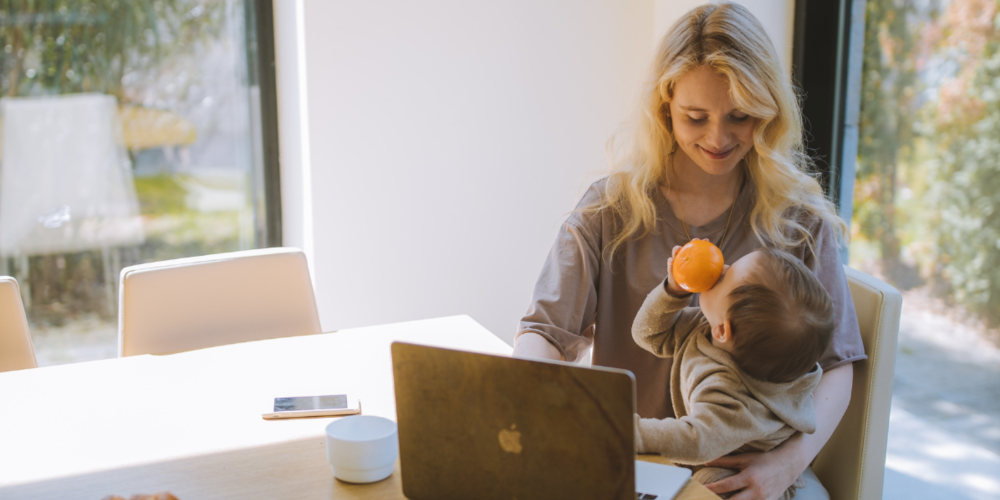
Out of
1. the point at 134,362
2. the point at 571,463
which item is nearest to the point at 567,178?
the point at 134,362

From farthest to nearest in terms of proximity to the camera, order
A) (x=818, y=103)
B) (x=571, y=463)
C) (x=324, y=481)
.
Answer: (x=818, y=103)
(x=324, y=481)
(x=571, y=463)

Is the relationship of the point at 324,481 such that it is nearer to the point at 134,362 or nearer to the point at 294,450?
the point at 294,450

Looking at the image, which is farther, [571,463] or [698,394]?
[698,394]

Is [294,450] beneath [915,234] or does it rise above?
beneath

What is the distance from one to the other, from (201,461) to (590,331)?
0.85m

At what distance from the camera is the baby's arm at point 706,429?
42.1 inches

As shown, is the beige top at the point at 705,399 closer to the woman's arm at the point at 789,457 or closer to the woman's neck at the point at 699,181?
the woman's arm at the point at 789,457

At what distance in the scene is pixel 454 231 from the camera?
3.04m

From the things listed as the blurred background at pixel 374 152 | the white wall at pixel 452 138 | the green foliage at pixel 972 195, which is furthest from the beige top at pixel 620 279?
the white wall at pixel 452 138

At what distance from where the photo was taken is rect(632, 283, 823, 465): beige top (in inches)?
42.4

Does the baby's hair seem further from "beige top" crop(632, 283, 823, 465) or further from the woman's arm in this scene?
the woman's arm

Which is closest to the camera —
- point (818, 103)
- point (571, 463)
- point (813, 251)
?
point (571, 463)

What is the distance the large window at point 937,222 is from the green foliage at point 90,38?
2442mm

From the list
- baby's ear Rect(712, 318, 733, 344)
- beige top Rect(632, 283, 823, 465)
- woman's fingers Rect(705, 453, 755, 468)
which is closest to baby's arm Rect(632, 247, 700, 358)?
beige top Rect(632, 283, 823, 465)
